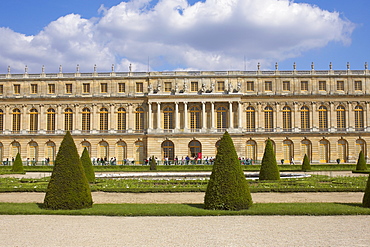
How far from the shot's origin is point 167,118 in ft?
155

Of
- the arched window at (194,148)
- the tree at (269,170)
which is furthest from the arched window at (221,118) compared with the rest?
the tree at (269,170)

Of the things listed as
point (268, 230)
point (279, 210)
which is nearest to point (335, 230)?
point (268, 230)

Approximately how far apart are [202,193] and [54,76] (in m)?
34.6

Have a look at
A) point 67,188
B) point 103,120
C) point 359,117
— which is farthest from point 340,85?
point 67,188

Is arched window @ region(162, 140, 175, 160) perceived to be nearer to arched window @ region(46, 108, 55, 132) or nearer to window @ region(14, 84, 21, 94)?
arched window @ region(46, 108, 55, 132)

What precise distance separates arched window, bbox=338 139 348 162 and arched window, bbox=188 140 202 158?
1528cm

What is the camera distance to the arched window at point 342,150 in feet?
153

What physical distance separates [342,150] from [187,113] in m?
17.4

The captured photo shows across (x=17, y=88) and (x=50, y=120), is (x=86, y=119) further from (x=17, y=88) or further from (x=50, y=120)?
(x=17, y=88)

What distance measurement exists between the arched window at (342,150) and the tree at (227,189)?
36.7 m

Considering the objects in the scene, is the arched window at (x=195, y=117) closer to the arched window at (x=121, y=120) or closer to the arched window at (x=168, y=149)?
the arched window at (x=168, y=149)

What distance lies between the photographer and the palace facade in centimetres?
4656

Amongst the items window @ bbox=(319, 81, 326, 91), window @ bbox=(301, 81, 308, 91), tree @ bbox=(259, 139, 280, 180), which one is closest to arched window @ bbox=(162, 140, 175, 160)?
window @ bbox=(301, 81, 308, 91)

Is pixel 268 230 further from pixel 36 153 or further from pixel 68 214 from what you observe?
pixel 36 153
